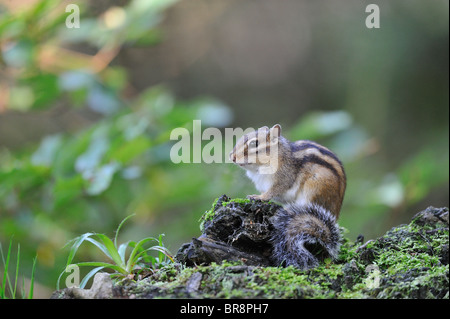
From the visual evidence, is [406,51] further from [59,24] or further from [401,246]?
[401,246]

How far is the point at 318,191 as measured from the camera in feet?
8.38

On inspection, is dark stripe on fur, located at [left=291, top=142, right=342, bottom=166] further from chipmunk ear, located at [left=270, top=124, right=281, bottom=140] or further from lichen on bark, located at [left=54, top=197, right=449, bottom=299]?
lichen on bark, located at [left=54, top=197, right=449, bottom=299]

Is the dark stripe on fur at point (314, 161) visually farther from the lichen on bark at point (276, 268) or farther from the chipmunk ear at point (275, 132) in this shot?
the lichen on bark at point (276, 268)

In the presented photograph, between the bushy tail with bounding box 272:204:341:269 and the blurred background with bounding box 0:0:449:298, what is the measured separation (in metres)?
0.86

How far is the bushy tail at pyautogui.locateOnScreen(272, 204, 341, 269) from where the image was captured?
1908 mm

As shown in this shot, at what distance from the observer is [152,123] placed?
3531mm

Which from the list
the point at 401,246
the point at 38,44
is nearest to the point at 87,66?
the point at 38,44

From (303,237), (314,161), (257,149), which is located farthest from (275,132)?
(303,237)

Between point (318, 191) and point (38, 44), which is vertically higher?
point (38, 44)

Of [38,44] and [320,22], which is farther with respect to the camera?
[320,22]

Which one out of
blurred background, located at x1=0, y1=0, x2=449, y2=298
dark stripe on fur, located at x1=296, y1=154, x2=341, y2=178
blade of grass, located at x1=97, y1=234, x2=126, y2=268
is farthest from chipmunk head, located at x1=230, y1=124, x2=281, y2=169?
blade of grass, located at x1=97, y1=234, x2=126, y2=268

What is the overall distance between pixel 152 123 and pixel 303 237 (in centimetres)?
183

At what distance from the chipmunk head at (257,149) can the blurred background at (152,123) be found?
0.52 metres

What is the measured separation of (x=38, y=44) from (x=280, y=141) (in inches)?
69.7
